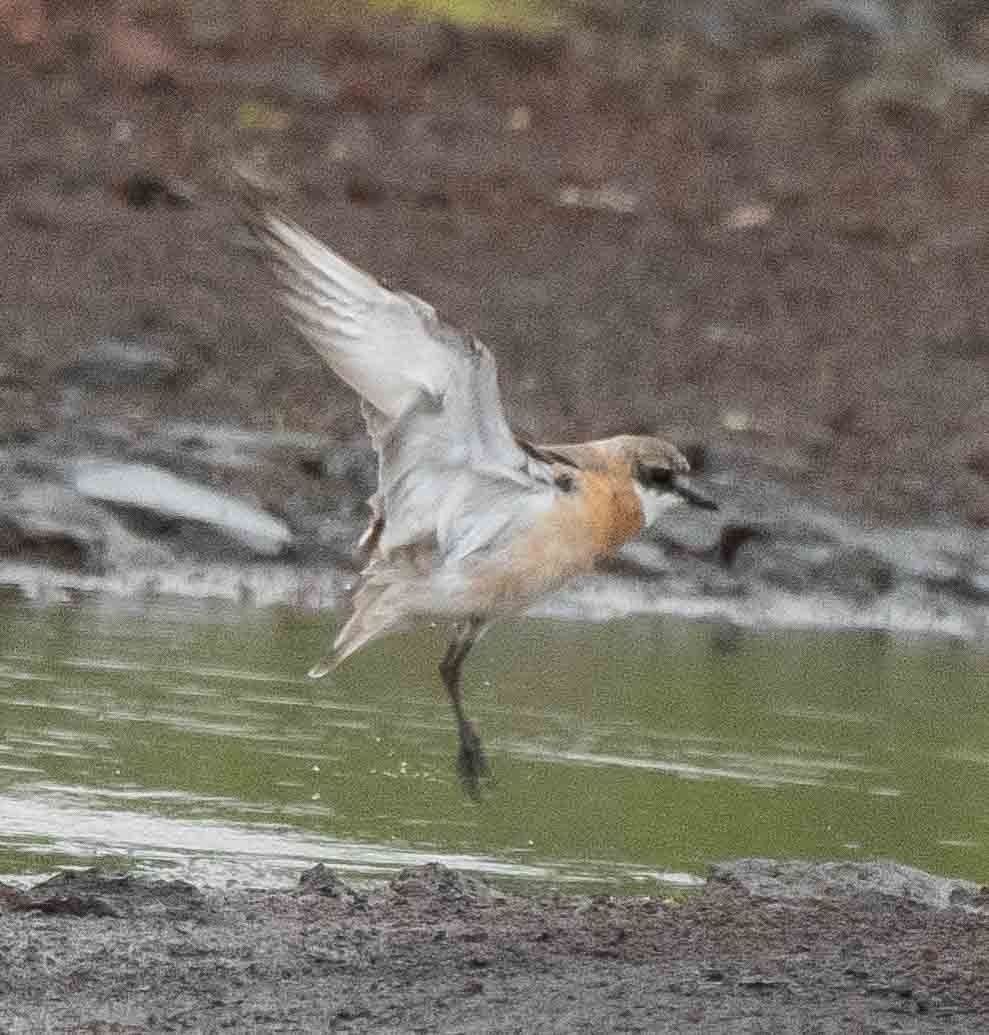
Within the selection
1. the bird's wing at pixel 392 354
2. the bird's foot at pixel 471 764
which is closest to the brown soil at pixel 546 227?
the bird's foot at pixel 471 764

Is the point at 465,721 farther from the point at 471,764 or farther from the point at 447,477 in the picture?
the point at 447,477

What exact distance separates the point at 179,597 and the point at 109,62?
956 centimetres

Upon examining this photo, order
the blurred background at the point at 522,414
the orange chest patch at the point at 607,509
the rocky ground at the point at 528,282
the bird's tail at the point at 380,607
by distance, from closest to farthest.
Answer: the bird's tail at the point at 380,607 → the orange chest patch at the point at 607,509 → the blurred background at the point at 522,414 → the rocky ground at the point at 528,282

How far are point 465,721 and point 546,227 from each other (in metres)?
11.6

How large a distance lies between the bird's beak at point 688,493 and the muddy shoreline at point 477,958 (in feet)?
6.57

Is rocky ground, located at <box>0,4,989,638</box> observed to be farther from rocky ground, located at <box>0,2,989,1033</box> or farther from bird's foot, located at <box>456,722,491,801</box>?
bird's foot, located at <box>456,722,491,801</box>

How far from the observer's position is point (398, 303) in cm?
875

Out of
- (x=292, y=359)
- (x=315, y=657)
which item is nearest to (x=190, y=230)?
(x=292, y=359)

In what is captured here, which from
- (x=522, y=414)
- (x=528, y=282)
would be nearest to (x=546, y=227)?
(x=528, y=282)

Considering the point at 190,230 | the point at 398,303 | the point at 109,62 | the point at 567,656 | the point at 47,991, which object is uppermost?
the point at 109,62

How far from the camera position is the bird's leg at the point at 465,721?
967 cm

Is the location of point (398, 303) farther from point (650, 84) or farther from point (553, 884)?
point (650, 84)

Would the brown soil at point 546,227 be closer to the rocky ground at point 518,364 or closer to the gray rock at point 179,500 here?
the rocky ground at point 518,364

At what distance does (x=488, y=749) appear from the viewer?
35.7 ft
